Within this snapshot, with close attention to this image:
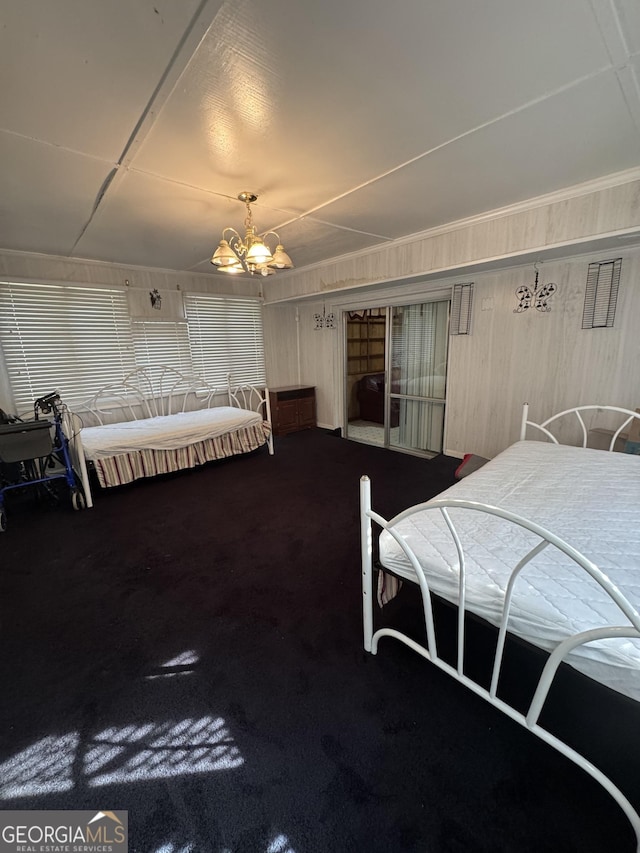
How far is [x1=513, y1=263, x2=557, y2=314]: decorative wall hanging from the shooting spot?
307 cm

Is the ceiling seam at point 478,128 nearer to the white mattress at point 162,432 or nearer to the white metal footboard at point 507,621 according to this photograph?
the white metal footboard at point 507,621

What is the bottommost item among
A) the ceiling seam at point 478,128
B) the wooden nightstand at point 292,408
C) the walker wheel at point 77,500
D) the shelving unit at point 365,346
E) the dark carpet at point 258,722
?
the dark carpet at point 258,722

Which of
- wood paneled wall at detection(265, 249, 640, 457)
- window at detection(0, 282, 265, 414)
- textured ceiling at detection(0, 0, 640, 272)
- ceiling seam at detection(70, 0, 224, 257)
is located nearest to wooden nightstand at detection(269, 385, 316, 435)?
window at detection(0, 282, 265, 414)

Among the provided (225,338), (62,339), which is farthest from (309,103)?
(225,338)

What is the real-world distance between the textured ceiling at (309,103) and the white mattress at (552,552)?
1.82 metres

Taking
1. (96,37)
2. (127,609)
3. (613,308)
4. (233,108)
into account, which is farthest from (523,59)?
(127,609)

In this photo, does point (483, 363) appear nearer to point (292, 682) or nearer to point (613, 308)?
point (613, 308)

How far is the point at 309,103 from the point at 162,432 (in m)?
3.09

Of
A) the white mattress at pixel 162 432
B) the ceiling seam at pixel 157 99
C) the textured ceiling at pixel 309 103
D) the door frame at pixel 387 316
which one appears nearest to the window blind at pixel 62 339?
the white mattress at pixel 162 432

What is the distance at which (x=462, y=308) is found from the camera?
3.59 m

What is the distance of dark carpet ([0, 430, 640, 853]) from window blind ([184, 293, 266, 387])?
129 inches

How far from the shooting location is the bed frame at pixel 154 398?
4.20 m

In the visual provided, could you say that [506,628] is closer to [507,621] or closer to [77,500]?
[507,621]

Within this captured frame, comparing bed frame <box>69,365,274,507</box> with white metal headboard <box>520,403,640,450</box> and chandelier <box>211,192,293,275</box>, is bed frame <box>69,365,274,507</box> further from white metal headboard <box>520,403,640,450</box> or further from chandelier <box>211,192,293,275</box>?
white metal headboard <box>520,403,640,450</box>
